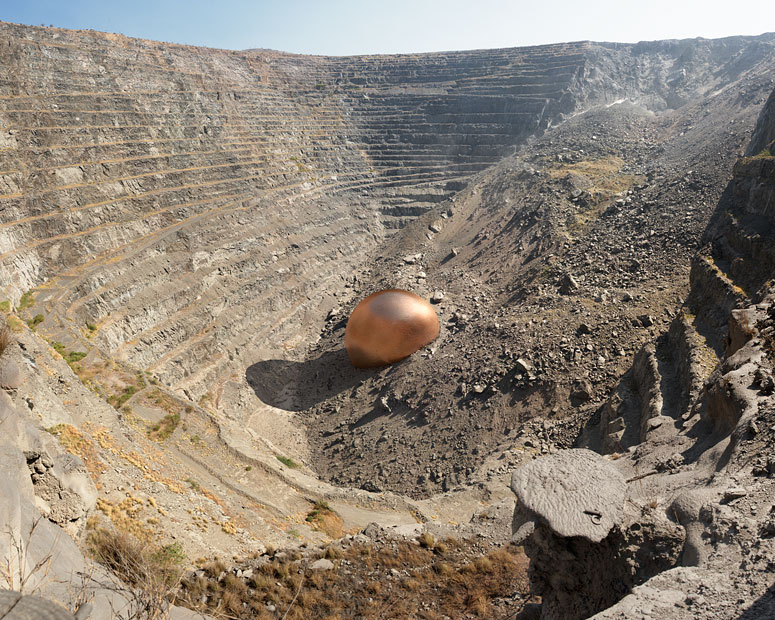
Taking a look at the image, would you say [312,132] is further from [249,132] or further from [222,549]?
[222,549]

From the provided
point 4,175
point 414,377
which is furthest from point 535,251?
point 4,175

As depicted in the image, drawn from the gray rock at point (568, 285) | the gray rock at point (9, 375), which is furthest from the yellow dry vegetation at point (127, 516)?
the gray rock at point (568, 285)

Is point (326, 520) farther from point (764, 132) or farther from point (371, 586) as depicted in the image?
point (764, 132)

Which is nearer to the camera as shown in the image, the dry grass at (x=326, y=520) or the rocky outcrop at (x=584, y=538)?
the rocky outcrop at (x=584, y=538)

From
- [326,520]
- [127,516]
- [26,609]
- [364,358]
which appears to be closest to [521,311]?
[364,358]

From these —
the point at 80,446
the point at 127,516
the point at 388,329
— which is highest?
the point at 388,329

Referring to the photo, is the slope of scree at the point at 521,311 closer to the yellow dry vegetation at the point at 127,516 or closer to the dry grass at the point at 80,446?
the yellow dry vegetation at the point at 127,516

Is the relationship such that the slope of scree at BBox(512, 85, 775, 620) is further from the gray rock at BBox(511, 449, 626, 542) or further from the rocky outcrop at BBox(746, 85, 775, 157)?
the rocky outcrop at BBox(746, 85, 775, 157)
